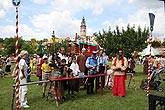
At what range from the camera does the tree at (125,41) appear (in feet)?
74.6

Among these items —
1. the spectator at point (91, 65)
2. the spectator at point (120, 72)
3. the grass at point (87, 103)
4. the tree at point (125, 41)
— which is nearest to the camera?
the grass at point (87, 103)

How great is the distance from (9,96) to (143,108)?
5.13 meters

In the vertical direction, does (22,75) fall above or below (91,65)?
below

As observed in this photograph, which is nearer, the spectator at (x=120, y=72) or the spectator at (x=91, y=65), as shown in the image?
the spectator at (x=120, y=72)

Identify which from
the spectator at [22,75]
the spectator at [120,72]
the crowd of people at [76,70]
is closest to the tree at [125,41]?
the crowd of people at [76,70]

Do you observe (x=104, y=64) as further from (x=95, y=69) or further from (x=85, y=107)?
(x=85, y=107)

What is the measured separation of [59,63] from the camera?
359 inches

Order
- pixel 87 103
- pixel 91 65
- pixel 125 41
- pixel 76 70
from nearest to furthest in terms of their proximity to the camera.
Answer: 1. pixel 87 103
2. pixel 76 70
3. pixel 91 65
4. pixel 125 41

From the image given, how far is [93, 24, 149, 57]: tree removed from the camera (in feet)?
74.6

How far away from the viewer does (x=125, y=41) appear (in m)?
23.0

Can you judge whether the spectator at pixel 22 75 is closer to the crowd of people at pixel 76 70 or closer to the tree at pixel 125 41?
the crowd of people at pixel 76 70

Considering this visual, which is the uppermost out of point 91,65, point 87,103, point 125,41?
point 125,41

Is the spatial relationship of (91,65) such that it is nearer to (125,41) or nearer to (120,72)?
(120,72)

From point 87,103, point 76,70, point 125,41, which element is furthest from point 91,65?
point 125,41
